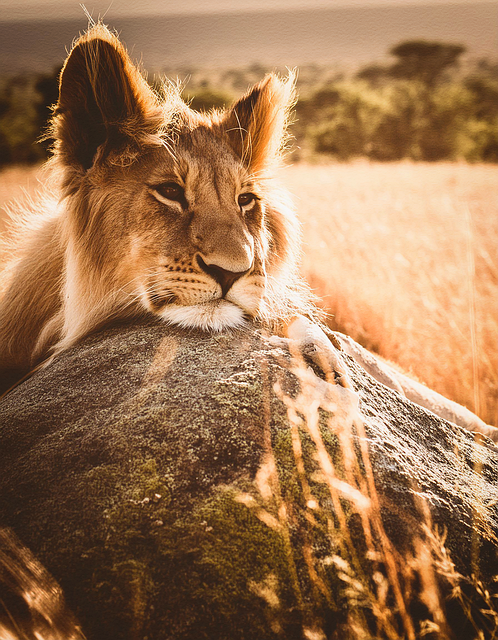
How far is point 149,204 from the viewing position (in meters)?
2.45

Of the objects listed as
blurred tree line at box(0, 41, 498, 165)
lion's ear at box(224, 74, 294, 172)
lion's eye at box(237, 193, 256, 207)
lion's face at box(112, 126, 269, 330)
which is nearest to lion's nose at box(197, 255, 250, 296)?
lion's face at box(112, 126, 269, 330)

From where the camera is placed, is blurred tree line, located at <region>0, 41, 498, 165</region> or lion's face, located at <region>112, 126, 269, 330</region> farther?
blurred tree line, located at <region>0, 41, 498, 165</region>

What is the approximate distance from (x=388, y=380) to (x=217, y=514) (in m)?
1.71

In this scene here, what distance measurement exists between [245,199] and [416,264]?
15.8 ft

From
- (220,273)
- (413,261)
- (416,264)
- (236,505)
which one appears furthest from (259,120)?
(413,261)

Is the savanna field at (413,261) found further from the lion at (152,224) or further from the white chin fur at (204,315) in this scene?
the white chin fur at (204,315)

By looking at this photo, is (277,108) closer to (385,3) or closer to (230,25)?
(230,25)

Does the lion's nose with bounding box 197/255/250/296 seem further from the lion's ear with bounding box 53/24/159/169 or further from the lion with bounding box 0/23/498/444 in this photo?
the lion's ear with bounding box 53/24/159/169

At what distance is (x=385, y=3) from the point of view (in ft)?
15.4

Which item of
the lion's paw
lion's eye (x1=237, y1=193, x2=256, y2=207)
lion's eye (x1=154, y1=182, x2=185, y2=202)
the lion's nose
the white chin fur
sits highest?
lion's eye (x1=154, y1=182, x2=185, y2=202)

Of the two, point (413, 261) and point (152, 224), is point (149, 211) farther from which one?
point (413, 261)

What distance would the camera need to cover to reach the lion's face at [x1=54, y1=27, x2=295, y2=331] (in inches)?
90.4

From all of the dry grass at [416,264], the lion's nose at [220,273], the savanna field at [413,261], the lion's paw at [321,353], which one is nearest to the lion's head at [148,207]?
the lion's nose at [220,273]

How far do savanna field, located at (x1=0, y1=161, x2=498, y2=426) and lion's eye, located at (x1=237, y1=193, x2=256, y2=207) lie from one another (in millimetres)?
528
